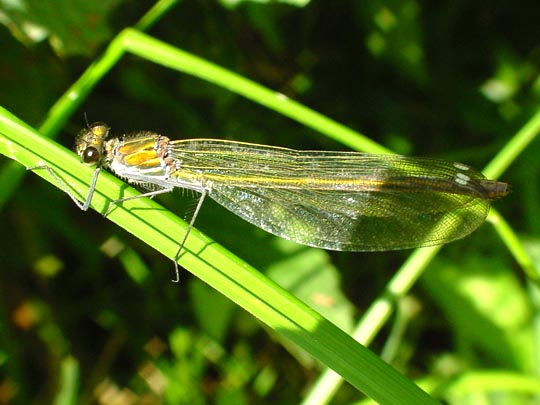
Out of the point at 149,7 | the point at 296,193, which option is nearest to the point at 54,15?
the point at 149,7

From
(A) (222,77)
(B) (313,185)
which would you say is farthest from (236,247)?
(A) (222,77)

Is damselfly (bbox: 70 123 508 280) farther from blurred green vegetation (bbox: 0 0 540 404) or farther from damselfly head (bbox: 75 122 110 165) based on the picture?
blurred green vegetation (bbox: 0 0 540 404)

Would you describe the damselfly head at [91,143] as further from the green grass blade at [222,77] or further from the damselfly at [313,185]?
the green grass blade at [222,77]

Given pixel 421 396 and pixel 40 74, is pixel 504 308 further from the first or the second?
A: pixel 40 74

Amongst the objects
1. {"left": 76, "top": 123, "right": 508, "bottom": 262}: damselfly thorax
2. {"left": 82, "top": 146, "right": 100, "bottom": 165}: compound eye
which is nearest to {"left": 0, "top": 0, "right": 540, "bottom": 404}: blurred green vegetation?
{"left": 76, "top": 123, "right": 508, "bottom": 262}: damselfly thorax

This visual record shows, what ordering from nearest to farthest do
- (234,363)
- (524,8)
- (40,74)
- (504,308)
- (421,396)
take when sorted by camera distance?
(421,396) < (40,74) < (504,308) < (234,363) < (524,8)

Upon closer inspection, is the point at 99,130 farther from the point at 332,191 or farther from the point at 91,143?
the point at 332,191

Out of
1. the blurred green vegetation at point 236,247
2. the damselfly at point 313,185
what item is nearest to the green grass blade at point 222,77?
the damselfly at point 313,185
